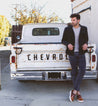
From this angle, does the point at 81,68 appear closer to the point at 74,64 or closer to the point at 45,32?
the point at 74,64

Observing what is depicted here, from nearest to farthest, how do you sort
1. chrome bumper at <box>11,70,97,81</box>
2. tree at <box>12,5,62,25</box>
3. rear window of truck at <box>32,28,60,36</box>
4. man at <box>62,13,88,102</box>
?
man at <box>62,13,88,102</box>
chrome bumper at <box>11,70,97,81</box>
rear window of truck at <box>32,28,60,36</box>
tree at <box>12,5,62,25</box>

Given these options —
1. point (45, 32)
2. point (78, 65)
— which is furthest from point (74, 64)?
point (45, 32)

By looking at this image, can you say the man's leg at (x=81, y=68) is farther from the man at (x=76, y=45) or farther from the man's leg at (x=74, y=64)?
the man's leg at (x=74, y=64)

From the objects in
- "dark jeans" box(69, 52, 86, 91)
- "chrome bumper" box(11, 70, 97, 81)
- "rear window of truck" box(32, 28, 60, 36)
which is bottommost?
"chrome bumper" box(11, 70, 97, 81)

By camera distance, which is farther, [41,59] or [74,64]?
[41,59]

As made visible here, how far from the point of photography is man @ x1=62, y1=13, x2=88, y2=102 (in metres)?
5.24

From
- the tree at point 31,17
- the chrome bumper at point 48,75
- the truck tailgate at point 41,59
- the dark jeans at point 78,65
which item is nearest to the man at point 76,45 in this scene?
the dark jeans at point 78,65

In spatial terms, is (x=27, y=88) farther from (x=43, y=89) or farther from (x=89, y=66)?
(x=89, y=66)

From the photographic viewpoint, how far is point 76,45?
5.31 metres

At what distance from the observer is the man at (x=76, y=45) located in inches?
206

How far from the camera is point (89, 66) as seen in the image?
5848mm

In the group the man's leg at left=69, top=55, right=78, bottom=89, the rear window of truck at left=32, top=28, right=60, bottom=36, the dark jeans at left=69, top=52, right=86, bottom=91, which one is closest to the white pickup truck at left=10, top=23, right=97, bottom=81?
the man's leg at left=69, top=55, right=78, bottom=89

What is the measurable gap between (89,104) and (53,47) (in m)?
1.62

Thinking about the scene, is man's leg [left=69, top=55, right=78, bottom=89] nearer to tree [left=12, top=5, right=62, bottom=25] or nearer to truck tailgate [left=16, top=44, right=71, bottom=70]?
truck tailgate [left=16, top=44, right=71, bottom=70]
